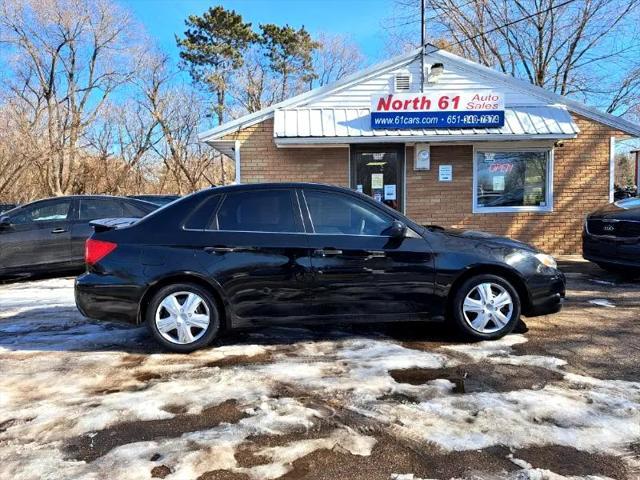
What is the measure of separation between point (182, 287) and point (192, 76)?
37.3 metres

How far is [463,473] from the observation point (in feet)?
8.80

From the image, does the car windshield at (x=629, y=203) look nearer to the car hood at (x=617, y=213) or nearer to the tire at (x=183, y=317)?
the car hood at (x=617, y=213)

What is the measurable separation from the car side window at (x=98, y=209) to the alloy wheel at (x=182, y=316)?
5185 mm

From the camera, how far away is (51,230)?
8930mm

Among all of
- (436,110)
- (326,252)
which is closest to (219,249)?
(326,252)

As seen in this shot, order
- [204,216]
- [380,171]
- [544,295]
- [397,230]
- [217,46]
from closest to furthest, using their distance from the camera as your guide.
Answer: [397,230]
[204,216]
[544,295]
[380,171]
[217,46]

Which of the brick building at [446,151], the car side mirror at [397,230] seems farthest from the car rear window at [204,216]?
the brick building at [446,151]

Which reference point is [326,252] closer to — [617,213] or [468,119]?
[617,213]

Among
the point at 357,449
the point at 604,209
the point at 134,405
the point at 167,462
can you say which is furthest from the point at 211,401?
the point at 604,209

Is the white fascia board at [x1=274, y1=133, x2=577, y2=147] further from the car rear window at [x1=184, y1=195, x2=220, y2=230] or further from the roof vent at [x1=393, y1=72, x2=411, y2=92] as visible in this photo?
the car rear window at [x1=184, y1=195, x2=220, y2=230]

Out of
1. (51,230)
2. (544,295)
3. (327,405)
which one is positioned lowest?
(327,405)

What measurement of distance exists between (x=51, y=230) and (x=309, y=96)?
18.2 feet

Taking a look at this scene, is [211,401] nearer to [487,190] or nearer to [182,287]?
[182,287]

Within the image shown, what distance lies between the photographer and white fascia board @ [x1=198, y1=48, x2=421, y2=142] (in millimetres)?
10625
